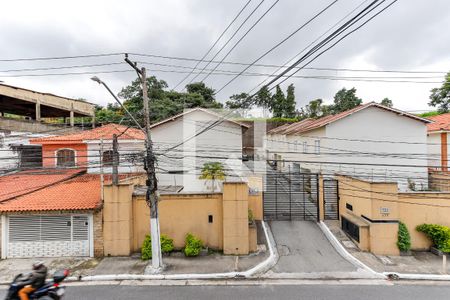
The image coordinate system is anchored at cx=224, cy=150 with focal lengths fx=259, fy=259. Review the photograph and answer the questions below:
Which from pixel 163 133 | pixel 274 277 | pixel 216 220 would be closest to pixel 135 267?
pixel 216 220

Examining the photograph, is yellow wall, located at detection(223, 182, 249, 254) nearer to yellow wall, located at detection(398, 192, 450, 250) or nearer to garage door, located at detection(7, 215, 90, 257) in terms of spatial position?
garage door, located at detection(7, 215, 90, 257)

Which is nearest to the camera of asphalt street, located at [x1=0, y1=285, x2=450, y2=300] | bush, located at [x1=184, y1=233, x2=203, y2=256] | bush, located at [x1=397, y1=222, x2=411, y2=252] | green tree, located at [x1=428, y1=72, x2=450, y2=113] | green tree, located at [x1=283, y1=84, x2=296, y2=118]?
asphalt street, located at [x1=0, y1=285, x2=450, y2=300]

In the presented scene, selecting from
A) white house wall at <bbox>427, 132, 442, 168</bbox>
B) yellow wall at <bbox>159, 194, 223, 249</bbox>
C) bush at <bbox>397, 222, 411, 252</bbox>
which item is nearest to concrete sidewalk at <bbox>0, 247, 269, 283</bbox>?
yellow wall at <bbox>159, 194, 223, 249</bbox>

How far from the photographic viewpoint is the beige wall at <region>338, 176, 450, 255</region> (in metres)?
12.1

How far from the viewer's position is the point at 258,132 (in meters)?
38.7

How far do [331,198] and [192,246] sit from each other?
29.7 feet

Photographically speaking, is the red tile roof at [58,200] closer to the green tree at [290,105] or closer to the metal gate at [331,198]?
the metal gate at [331,198]

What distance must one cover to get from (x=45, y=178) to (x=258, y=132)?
28011 mm

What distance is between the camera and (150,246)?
1143 cm

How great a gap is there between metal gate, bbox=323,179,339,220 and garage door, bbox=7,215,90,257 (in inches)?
513

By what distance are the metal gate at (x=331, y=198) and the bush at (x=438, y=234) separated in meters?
4.07

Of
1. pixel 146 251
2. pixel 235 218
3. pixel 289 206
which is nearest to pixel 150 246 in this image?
pixel 146 251

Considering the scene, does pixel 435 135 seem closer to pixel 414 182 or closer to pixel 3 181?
pixel 414 182

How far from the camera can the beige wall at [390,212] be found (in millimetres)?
12148
